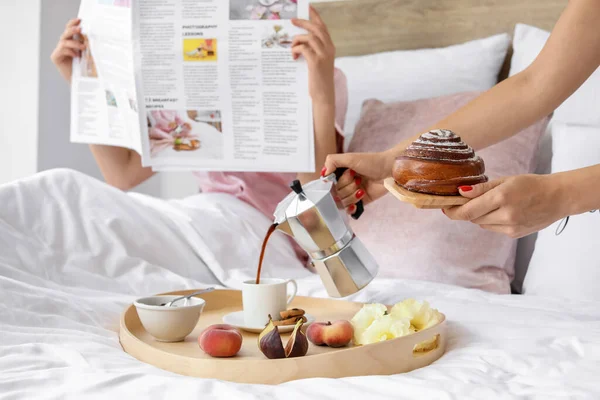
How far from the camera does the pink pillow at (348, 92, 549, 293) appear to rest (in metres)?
1.51

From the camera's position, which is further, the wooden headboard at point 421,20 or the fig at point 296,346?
the wooden headboard at point 421,20

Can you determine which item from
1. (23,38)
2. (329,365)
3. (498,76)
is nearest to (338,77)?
(498,76)

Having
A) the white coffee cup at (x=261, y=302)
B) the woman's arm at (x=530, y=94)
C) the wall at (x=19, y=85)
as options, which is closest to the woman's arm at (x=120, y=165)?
the wall at (x=19, y=85)

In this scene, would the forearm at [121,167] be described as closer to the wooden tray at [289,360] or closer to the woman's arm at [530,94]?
the woman's arm at [530,94]

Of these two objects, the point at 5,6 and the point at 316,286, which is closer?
the point at 316,286

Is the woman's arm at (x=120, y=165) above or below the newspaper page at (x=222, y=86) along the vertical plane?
below

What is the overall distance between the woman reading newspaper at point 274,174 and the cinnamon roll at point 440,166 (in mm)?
263

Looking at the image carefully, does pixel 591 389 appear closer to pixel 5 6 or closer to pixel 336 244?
pixel 336 244

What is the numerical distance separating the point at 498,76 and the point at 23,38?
1747mm

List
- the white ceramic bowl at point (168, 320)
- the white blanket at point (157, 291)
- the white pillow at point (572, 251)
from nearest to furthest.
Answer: the white blanket at point (157, 291), the white ceramic bowl at point (168, 320), the white pillow at point (572, 251)

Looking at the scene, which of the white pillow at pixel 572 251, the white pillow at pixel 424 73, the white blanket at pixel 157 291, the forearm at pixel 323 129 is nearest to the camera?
the white blanket at pixel 157 291

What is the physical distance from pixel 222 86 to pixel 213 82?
0.08ft

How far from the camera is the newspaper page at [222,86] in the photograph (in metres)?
1.54

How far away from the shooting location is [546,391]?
0.77 metres
